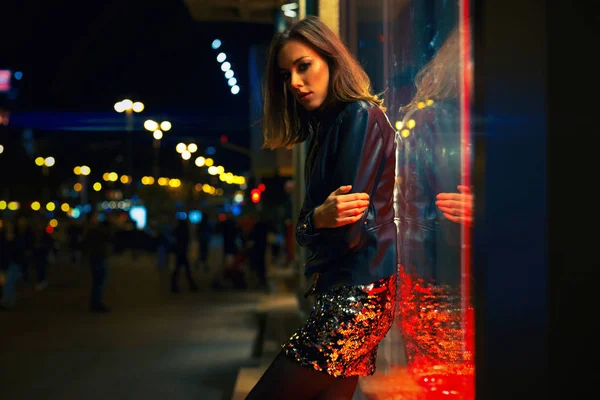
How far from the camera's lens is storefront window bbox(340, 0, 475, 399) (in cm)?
244

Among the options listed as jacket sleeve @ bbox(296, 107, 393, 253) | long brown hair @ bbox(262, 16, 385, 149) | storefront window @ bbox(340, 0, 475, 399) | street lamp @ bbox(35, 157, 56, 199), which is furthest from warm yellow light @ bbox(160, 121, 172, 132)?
street lamp @ bbox(35, 157, 56, 199)

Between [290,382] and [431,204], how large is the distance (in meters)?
1.11

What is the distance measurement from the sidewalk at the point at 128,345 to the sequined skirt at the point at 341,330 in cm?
521

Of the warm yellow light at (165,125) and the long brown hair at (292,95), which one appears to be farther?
the warm yellow light at (165,125)

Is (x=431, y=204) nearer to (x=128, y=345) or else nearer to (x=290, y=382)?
(x=290, y=382)

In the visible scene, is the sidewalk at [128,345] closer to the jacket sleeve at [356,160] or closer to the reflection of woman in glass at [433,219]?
the reflection of woman in glass at [433,219]

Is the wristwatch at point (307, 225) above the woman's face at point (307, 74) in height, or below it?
below

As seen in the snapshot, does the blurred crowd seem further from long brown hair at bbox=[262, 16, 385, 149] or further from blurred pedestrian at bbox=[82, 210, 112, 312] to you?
long brown hair at bbox=[262, 16, 385, 149]

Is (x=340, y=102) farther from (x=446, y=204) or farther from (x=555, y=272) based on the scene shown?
(x=555, y=272)

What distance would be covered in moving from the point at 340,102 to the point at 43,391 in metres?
6.05

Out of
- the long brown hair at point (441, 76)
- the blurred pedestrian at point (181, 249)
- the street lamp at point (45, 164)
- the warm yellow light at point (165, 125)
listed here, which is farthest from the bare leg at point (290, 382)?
the street lamp at point (45, 164)

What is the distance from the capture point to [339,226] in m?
2.07

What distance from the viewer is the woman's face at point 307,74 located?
2.31 meters

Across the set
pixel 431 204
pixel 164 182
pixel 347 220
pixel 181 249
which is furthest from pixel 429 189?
pixel 164 182
